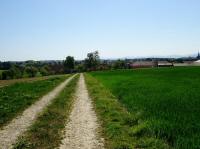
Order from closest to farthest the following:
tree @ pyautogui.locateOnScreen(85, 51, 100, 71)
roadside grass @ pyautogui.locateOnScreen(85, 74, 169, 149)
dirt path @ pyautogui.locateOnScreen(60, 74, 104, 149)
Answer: roadside grass @ pyautogui.locateOnScreen(85, 74, 169, 149) → dirt path @ pyautogui.locateOnScreen(60, 74, 104, 149) → tree @ pyautogui.locateOnScreen(85, 51, 100, 71)

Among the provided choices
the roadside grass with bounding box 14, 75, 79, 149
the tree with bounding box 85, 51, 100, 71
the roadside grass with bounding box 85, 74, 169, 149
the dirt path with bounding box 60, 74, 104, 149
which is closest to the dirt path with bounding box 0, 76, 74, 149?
the roadside grass with bounding box 14, 75, 79, 149

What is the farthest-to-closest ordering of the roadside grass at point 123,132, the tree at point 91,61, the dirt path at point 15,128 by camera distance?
the tree at point 91,61, the dirt path at point 15,128, the roadside grass at point 123,132

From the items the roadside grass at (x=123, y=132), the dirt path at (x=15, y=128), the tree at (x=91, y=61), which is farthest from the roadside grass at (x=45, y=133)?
the tree at (x=91, y=61)

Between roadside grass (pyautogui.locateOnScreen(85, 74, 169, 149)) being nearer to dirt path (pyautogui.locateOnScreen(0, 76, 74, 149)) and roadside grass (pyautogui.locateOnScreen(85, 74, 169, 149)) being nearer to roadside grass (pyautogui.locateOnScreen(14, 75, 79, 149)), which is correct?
roadside grass (pyautogui.locateOnScreen(14, 75, 79, 149))

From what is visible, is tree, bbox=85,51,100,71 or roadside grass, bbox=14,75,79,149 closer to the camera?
roadside grass, bbox=14,75,79,149

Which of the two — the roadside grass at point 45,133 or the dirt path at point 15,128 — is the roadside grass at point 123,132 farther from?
the dirt path at point 15,128

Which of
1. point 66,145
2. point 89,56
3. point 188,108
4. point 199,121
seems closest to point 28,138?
point 66,145

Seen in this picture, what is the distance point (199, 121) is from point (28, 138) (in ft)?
19.9

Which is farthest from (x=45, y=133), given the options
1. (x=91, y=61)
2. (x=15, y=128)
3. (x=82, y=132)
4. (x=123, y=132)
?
(x=91, y=61)

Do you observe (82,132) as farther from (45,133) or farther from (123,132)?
(123,132)

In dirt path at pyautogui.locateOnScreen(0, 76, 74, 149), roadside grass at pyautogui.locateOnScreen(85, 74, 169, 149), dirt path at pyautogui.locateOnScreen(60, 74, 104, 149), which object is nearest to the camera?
roadside grass at pyautogui.locateOnScreen(85, 74, 169, 149)

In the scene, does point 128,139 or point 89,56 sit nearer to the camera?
point 128,139

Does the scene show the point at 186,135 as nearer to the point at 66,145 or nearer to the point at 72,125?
the point at 66,145

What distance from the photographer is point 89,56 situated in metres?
196
